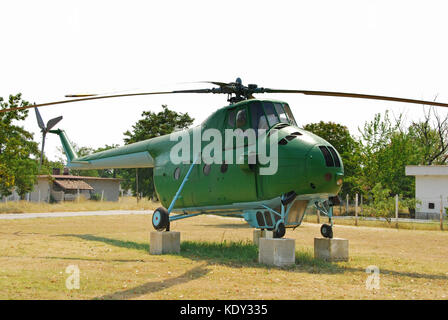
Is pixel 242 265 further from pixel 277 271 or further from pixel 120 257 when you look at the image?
pixel 120 257

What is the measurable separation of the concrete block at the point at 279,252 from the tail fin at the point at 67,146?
12.9 m

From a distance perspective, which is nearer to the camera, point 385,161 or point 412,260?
point 412,260

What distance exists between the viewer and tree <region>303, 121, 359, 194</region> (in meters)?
43.3

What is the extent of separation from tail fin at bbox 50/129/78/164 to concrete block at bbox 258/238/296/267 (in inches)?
509

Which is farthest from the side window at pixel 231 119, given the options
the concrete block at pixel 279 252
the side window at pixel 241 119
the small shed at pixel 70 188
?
the small shed at pixel 70 188

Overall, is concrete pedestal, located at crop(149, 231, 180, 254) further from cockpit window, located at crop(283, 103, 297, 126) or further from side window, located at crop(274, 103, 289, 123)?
cockpit window, located at crop(283, 103, 297, 126)

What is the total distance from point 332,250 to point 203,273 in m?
3.99

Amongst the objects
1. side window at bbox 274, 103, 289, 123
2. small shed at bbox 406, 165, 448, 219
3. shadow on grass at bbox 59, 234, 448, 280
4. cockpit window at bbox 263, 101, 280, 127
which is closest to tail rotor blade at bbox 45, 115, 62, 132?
shadow on grass at bbox 59, 234, 448, 280

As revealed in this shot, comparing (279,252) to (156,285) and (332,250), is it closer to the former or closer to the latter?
(332,250)

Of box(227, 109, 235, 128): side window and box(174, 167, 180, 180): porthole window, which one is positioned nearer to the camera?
box(227, 109, 235, 128): side window
